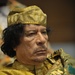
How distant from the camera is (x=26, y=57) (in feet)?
4.84

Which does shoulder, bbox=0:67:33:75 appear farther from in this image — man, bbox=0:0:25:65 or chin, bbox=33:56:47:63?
man, bbox=0:0:25:65

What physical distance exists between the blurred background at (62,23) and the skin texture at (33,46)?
3.03 feet

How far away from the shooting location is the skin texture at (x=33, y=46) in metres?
1.45

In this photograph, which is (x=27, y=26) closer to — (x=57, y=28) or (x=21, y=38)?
(x=21, y=38)

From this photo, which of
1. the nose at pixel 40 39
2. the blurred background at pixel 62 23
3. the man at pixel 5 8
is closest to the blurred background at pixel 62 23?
the blurred background at pixel 62 23

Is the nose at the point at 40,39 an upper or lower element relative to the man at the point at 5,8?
lower

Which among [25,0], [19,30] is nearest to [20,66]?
[19,30]

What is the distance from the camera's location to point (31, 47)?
1.47m

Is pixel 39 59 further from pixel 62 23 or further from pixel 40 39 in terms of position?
pixel 62 23

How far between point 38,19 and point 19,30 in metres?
0.11

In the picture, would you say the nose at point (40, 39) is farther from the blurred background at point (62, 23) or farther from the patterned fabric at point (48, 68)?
the blurred background at point (62, 23)

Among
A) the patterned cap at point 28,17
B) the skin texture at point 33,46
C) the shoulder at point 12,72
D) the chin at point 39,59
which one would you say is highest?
the patterned cap at point 28,17

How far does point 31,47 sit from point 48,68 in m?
0.16

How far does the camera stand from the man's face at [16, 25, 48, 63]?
1.45m
